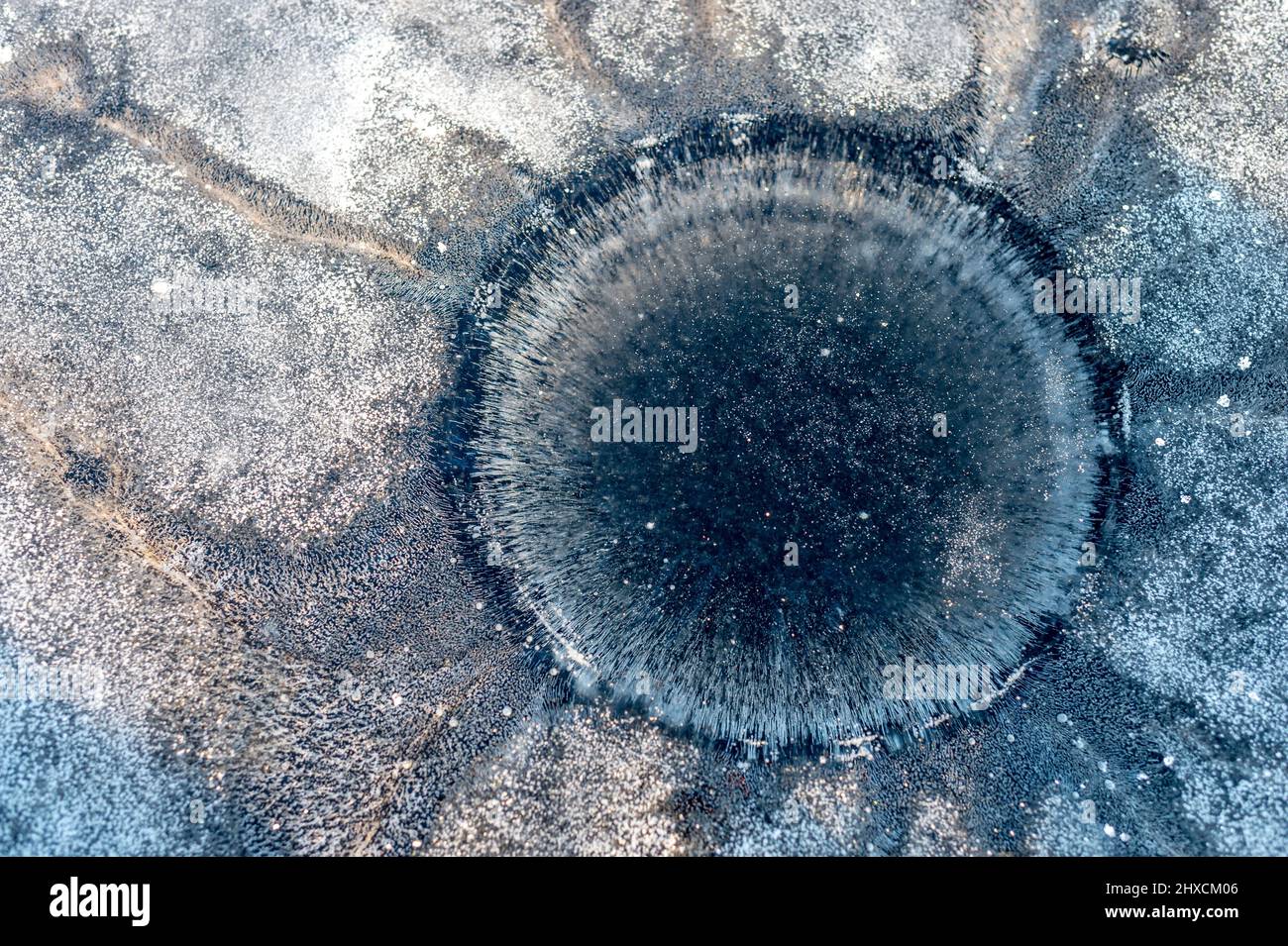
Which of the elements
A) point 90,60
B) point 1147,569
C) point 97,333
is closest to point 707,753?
point 1147,569

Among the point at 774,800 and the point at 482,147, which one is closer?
the point at 774,800

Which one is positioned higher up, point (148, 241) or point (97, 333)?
point (148, 241)

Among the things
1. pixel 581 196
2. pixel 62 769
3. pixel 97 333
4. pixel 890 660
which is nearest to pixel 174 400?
pixel 97 333

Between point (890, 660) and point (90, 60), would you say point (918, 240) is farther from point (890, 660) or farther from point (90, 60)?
point (90, 60)

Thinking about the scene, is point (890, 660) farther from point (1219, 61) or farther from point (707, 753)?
point (1219, 61)

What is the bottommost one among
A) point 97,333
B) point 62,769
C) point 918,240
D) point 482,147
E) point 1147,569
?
point 62,769
